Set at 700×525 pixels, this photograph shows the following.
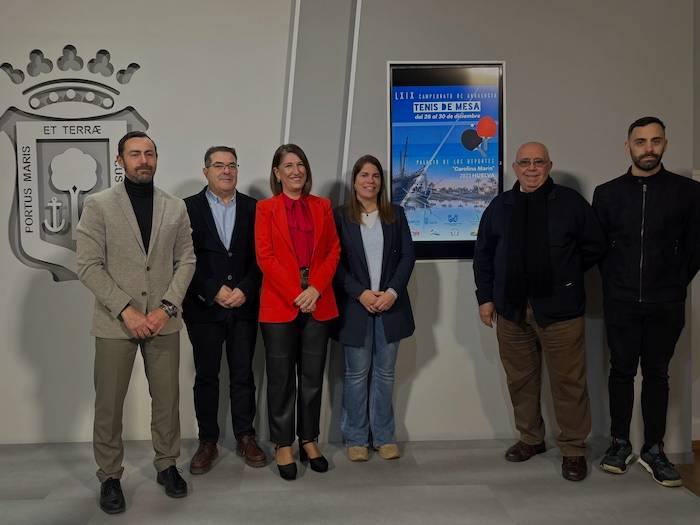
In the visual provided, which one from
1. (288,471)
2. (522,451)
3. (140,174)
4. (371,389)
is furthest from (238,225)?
(522,451)

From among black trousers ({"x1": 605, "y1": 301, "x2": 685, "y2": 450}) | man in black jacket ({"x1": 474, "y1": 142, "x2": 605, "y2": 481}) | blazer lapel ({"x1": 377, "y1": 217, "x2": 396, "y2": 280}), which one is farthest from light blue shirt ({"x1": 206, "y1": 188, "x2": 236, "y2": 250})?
black trousers ({"x1": 605, "y1": 301, "x2": 685, "y2": 450})

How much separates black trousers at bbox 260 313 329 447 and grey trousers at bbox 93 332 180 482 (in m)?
0.47

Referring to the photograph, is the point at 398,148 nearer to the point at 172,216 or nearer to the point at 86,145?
the point at 172,216

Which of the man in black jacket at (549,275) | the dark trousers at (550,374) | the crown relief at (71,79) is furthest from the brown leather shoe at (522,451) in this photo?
the crown relief at (71,79)

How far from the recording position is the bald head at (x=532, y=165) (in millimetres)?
3168

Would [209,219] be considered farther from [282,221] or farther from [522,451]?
[522,451]

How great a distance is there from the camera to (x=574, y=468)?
3.15 m

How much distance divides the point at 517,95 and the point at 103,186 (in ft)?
8.29

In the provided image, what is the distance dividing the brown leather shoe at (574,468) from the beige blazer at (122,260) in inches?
83.1

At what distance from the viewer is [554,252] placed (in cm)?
315

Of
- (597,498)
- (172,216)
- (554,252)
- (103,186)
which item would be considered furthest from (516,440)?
(103,186)

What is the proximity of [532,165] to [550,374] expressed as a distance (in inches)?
43.8

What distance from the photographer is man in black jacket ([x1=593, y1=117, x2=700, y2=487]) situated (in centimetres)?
308

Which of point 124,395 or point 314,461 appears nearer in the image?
point 124,395
